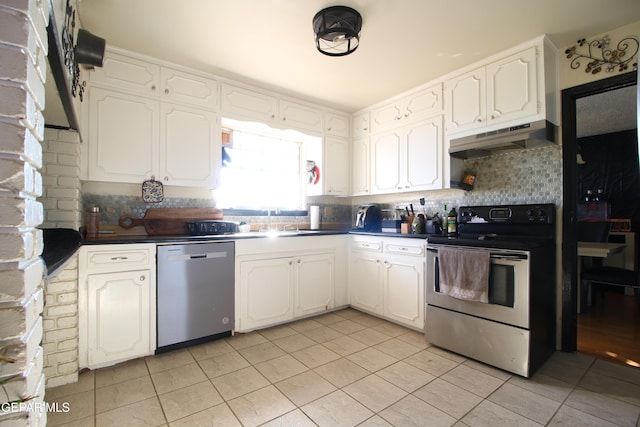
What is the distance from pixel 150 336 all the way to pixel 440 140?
3044 mm

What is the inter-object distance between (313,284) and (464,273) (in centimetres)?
153

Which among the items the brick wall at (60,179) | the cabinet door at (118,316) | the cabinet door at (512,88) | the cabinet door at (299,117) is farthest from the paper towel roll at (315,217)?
the brick wall at (60,179)

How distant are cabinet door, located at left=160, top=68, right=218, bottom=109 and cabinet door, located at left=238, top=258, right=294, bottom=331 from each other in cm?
158

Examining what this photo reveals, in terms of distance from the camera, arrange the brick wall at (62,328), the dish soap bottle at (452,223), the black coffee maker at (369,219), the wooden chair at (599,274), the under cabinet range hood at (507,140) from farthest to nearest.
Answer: the black coffee maker at (369,219)
the wooden chair at (599,274)
the dish soap bottle at (452,223)
the under cabinet range hood at (507,140)
the brick wall at (62,328)

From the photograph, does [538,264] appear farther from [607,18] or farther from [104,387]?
[104,387]

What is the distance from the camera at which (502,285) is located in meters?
2.17

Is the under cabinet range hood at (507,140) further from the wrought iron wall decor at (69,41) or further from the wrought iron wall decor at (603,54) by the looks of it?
the wrought iron wall decor at (69,41)

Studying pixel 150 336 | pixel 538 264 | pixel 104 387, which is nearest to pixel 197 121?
pixel 150 336

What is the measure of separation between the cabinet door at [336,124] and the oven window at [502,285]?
8.01 feet

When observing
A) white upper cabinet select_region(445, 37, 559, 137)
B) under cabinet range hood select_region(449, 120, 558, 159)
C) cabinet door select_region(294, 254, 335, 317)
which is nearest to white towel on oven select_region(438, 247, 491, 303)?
under cabinet range hood select_region(449, 120, 558, 159)

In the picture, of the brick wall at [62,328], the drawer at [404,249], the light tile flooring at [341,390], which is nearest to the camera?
the light tile flooring at [341,390]

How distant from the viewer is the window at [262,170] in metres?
3.39

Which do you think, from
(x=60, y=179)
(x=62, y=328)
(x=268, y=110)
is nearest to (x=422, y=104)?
(x=268, y=110)

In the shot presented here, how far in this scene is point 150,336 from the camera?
2320mm
